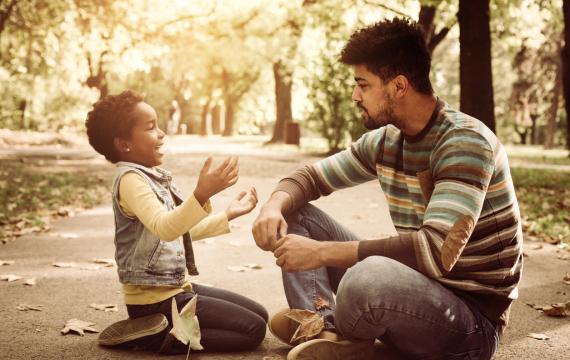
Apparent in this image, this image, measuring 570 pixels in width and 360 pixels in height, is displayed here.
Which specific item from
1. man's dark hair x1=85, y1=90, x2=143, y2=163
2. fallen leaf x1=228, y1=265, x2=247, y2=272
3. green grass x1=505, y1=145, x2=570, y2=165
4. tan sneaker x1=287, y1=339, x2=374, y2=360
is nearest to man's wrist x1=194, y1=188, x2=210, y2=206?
man's dark hair x1=85, y1=90, x2=143, y2=163

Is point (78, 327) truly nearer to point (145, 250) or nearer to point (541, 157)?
point (145, 250)

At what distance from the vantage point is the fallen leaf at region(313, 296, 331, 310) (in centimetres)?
313

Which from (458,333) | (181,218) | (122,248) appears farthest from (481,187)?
(122,248)

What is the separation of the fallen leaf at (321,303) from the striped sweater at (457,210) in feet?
1.78

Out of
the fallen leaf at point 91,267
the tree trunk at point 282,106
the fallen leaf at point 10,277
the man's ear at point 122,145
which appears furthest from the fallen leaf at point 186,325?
the tree trunk at point 282,106

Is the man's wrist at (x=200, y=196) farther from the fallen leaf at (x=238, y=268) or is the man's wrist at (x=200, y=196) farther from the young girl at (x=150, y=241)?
the fallen leaf at (x=238, y=268)

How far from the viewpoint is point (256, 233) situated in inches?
126

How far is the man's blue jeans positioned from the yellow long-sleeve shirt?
2.74 ft

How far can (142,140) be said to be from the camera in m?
3.34

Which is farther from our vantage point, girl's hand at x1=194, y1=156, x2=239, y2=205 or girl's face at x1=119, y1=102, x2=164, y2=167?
girl's face at x1=119, y1=102, x2=164, y2=167

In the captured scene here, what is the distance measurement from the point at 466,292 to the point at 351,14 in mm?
19168

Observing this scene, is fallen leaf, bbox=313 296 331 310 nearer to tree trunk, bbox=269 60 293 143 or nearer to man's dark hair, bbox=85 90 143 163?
man's dark hair, bbox=85 90 143 163

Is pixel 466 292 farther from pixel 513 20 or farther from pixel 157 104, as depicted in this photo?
pixel 157 104

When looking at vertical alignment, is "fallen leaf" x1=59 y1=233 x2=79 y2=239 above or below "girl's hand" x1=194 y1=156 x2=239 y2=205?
below
